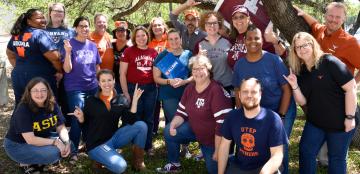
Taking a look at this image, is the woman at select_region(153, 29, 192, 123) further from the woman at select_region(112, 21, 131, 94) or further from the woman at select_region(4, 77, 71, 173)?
the woman at select_region(4, 77, 71, 173)

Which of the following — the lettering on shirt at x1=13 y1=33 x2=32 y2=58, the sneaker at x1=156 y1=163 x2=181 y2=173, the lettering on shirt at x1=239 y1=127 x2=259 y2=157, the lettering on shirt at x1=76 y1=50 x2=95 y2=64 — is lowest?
the sneaker at x1=156 y1=163 x2=181 y2=173

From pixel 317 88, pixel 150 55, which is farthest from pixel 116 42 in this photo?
pixel 317 88

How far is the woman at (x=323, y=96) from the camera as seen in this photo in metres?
3.91

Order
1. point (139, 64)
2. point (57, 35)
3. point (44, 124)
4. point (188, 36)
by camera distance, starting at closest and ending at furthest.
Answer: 1. point (44, 124)
2. point (139, 64)
3. point (57, 35)
4. point (188, 36)

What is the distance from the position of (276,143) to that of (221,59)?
155 cm

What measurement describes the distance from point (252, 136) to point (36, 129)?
2.61 m

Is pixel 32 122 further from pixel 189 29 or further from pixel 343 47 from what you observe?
pixel 343 47

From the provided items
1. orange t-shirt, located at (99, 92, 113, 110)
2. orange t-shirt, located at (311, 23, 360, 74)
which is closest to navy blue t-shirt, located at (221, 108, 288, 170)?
orange t-shirt, located at (311, 23, 360, 74)

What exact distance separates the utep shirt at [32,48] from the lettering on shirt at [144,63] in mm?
1128

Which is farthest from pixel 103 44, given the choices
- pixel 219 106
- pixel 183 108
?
pixel 219 106

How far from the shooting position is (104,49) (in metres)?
5.72

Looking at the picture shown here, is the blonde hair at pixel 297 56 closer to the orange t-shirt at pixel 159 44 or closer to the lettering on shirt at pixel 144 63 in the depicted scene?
the lettering on shirt at pixel 144 63

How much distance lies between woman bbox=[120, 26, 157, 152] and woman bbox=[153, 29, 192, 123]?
15cm

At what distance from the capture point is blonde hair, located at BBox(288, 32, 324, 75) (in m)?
3.96
